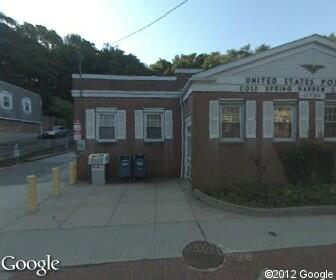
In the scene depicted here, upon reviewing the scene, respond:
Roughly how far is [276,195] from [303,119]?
392 centimetres

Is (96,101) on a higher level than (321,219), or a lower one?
Answer: higher

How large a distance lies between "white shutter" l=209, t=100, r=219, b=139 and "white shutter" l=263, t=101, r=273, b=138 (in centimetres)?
170

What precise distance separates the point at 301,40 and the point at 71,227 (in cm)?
980

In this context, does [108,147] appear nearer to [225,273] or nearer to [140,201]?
[140,201]

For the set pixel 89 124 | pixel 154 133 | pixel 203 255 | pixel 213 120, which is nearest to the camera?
pixel 203 255

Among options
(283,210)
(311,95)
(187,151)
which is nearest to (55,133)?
(187,151)

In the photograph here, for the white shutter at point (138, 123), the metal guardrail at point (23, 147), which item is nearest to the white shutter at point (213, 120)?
the white shutter at point (138, 123)

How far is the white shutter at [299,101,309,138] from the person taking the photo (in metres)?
12.4

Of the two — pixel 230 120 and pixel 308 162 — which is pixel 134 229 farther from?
pixel 308 162

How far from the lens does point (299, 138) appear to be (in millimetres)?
12438

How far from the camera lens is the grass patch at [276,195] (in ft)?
29.9

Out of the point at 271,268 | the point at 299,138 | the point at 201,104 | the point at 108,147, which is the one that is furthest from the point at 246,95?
the point at 271,268

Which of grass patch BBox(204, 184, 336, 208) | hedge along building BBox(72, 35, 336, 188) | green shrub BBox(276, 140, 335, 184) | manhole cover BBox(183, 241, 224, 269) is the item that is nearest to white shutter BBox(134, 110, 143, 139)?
hedge along building BBox(72, 35, 336, 188)

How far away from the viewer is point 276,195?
32.0ft
